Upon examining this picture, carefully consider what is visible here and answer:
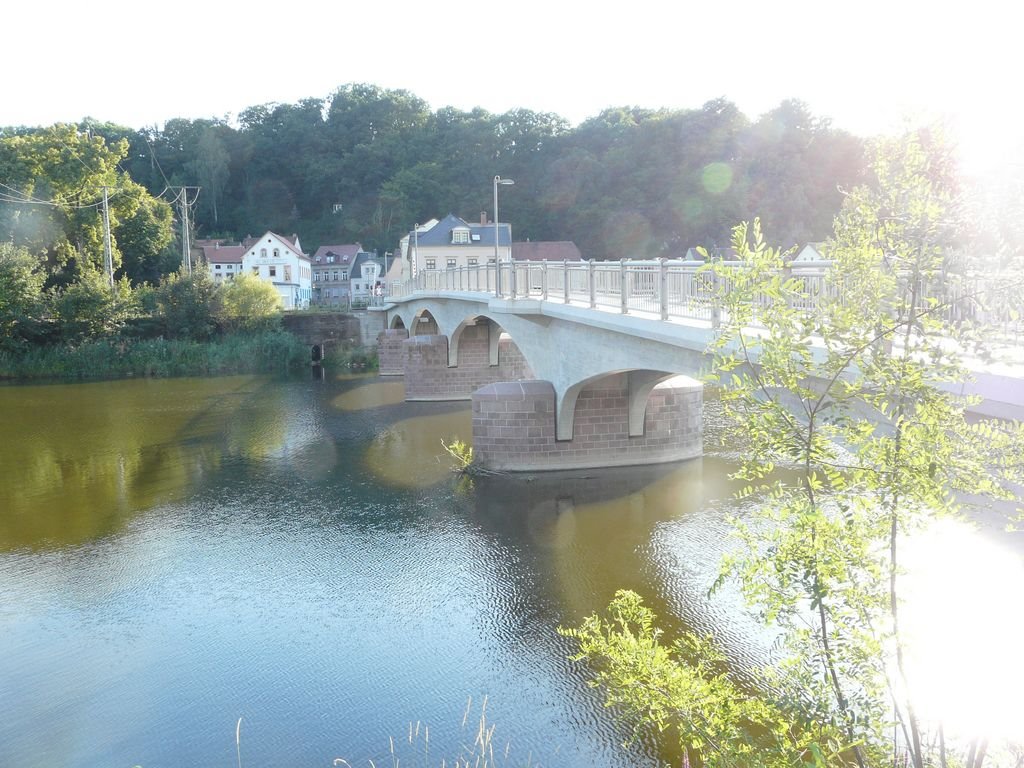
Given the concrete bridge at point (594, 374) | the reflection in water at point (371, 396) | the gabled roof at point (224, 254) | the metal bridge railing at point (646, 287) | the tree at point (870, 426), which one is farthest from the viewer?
the gabled roof at point (224, 254)

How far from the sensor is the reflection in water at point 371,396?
29.9 metres

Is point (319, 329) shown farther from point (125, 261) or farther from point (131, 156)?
point (131, 156)

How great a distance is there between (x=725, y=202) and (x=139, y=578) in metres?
54.5

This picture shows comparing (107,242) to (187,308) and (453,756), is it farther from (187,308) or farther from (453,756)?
(453,756)

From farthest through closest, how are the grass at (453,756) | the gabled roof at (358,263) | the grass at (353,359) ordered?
the gabled roof at (358,263) < the grass at (353,359) < the grass at (453,756)

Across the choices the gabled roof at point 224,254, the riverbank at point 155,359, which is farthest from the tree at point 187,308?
the gabled roof at point 224,254

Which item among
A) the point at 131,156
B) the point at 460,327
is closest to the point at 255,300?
the point at 460,327

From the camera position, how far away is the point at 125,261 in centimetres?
5453

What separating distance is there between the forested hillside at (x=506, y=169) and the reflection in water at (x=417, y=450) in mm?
30835

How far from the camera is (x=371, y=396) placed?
3231 cm

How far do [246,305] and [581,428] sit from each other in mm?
31946

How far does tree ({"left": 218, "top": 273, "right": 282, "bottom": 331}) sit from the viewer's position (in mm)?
45188

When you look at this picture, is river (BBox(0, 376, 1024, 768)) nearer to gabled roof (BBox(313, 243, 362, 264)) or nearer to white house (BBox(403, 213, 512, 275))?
white house (BBox(403, 213, 512, 275))

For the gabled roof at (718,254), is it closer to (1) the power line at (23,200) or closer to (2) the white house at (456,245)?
(2) the white house at (456,245)
